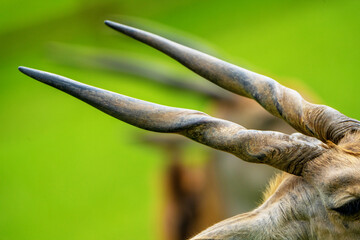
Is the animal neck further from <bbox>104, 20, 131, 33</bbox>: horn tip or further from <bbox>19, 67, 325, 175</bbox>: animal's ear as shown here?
<bbox>104, 20, 131, 33</bbox>: horn tip

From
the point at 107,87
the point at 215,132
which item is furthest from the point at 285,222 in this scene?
the point at 107,87

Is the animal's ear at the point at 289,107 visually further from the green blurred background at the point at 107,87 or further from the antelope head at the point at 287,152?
the green blurred background at the point at 107,87

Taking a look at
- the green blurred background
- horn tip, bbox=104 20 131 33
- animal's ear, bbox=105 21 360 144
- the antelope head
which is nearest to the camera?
the antelope head

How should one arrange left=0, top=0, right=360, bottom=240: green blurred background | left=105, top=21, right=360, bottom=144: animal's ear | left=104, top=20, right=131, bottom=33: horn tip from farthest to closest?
left=0, top=0, right=360, bottom=240: green blurred background, left=104, top=20, right=131, bottom=33: horn tip, left=105, top=21, right=360, bottom=144: animal's ear

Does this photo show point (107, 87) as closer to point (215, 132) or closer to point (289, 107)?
point (289, 107)

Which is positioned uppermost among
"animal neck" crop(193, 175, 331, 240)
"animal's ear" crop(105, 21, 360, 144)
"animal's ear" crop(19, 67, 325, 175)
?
"animal's ear" crop(105, 21, 360, 144)

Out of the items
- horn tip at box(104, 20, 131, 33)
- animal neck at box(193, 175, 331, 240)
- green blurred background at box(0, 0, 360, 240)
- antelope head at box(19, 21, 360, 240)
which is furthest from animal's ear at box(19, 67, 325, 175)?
green blurred background at box(0, 0, 360, 240)

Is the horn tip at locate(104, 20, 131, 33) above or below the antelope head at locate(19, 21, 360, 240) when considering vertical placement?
above
